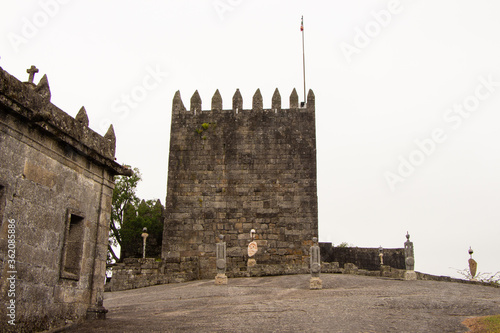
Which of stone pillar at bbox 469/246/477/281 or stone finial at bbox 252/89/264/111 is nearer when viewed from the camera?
stone pillar at bbox 469/246/477/281

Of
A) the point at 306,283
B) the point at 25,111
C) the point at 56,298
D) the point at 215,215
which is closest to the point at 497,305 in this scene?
the point at 306,283

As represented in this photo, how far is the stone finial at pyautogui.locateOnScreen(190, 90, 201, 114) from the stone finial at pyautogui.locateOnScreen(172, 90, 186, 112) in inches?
19.1

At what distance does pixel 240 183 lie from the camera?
74.2ft

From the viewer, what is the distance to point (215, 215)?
22219 millimetres

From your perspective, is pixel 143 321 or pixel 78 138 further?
pixel 143 321

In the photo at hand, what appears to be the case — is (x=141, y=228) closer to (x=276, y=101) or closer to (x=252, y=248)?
(x=252, y=248)

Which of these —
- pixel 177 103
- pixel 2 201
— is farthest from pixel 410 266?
pixel 2 201

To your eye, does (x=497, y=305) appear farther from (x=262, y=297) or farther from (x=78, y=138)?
(x=78, y=138)

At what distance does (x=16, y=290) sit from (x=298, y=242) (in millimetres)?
16248

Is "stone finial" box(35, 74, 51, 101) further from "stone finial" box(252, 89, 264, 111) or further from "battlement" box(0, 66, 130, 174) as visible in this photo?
"stone finial" box(252, 89, 264, 111)

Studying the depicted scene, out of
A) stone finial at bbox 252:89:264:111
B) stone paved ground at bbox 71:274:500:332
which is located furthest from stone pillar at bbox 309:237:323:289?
stone finial at bbox 252:89:264:111

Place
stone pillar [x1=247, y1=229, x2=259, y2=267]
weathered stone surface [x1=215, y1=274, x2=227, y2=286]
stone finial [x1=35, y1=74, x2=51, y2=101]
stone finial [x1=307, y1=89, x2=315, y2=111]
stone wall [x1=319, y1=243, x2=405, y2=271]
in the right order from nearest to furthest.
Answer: stone finial [x1=35, y1=74, x2=51, y2=101] < weathered stone surface [x1=215, y1=274, x2=227, y2=286] < stone pillar [x1=247, y1=229, x2=259, y2=267] < stone finial [x1=307, y1=89, x2=315, y2=111] < stone wall [x1=319, y1=243, x2=405, y2=271]

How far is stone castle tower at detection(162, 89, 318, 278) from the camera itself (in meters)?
21.8

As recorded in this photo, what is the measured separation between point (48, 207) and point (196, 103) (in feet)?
56.7
